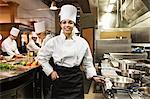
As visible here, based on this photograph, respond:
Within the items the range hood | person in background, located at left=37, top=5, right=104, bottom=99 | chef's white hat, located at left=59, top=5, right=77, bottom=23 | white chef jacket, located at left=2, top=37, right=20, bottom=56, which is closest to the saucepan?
person in background, located at left=37, top=5, right=104, bottom=99

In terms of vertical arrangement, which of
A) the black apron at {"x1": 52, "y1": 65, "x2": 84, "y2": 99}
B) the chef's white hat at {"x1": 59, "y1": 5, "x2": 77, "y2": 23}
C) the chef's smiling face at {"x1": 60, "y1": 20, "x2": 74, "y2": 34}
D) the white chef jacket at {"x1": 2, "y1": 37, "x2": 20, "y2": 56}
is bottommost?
the black apron at {"x1": 52, "y1": 65, "x2": 84, "y2": 99}

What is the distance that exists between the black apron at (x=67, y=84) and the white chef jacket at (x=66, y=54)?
0.21 ft

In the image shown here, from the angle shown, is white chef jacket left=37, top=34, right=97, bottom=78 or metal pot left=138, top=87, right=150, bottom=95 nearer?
metal pot left=138, top=87, right=150, bottom=95

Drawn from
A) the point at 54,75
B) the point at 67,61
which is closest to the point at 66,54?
the point at 67,61

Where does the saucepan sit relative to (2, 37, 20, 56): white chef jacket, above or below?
below

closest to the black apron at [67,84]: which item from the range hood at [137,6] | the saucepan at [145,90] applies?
the saucepan at [145,90]

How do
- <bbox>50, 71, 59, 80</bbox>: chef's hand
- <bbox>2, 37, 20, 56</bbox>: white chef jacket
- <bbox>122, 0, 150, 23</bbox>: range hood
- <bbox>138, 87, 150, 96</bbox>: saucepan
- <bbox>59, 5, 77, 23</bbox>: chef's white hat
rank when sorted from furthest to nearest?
<bbox>2, 37, 20, 56</bbox>: white chef jacket < <bbox>122, 0, 150, 23</bbox>: range hood < <bbox>59, 5, 77, 23</bbox>: chef's white hat < <bbox>50, 71, 59, 80</bbox>: chef's hand < <bbox>138, 87, 150, 96</bbox>: saucepan

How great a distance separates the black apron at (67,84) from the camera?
2.58 meters

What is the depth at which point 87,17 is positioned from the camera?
816 centimetres

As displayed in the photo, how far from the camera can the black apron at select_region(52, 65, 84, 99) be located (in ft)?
8.45

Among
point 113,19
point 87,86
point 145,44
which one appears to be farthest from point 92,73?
point 113,19

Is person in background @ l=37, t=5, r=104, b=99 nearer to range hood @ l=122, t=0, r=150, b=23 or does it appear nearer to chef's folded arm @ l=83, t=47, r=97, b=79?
chef's folded arm @ l=83, t=47, r=97, b=79

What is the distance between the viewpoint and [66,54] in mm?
2549

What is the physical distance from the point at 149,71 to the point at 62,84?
1.06 m
